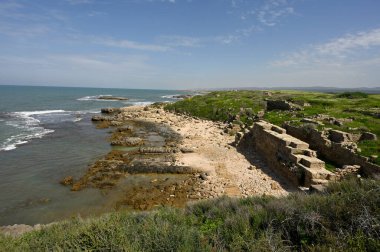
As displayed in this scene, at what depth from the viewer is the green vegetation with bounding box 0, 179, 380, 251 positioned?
16.5 feet

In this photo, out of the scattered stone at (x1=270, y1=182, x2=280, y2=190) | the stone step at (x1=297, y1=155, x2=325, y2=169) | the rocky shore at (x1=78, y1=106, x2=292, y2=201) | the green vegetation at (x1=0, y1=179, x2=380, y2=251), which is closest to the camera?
the green vegetation at (x1=0, y1=179, x2=380, y2=251)

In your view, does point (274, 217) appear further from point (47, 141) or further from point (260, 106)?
point (260, 106)

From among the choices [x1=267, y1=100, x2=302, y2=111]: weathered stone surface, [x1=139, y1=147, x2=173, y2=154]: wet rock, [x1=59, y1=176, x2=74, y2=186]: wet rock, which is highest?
[x1=267, y1=100, x2=302, y2=111]: weathered stone surface

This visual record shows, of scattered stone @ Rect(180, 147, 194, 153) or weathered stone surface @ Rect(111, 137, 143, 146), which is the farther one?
weathered stone surface @ Rect(111, 137, 143, 146)

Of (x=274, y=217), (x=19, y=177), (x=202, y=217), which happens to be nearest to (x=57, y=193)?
(x=19, y=177)

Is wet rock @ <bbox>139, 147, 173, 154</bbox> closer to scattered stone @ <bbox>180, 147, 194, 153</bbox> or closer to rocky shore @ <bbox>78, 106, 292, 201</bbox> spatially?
rocky shore @ <bbox>78, 106, 292, 201</bbox>

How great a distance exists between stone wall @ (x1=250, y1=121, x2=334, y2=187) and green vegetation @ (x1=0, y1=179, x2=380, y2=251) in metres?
6.91

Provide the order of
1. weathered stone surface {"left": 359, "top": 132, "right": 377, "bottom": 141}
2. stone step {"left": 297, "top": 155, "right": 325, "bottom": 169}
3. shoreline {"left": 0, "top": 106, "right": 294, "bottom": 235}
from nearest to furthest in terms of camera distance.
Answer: stone step {"left": 297, "top": 155, "right": 325, "bottom": 169} → shoreline {"left": 0, "top": 106, "right": 294, "bottom": 235} → weathered stone surface {"left": 359, "top": 132, "right": 377, "bottom": 141}

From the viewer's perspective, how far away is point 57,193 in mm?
15430

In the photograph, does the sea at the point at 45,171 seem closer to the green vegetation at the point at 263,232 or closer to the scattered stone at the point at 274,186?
the green vegetation at the point at 263,232

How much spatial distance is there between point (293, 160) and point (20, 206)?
1545 cm

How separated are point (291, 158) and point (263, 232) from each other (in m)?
11.0

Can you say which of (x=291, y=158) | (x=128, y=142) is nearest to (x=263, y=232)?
(x=291, y=158)

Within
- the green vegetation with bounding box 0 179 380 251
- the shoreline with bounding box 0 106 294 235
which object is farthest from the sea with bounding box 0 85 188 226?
the green vegetation with bounding box 0 179 380 251
